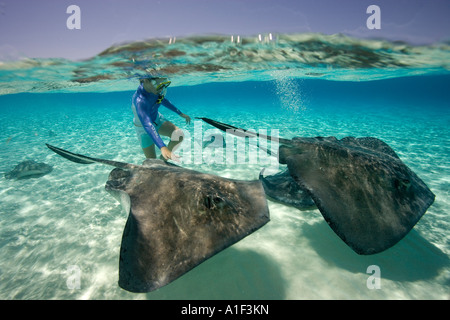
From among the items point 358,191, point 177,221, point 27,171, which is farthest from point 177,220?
point 27,171

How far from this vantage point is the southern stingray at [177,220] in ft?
6.77

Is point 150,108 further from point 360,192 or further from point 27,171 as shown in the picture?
point 360,192

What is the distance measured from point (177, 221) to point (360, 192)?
8.59 feet

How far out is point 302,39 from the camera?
10094mm

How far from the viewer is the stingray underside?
206cm

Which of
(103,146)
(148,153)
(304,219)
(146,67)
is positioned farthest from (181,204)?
(146,67)

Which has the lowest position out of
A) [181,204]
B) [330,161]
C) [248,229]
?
[248,229]

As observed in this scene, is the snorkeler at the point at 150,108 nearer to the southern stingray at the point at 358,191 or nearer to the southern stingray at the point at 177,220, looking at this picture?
the southern stingray at the point at 177,220

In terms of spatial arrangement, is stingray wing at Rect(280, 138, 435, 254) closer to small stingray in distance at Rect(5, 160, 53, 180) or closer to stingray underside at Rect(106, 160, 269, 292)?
stingray underside at Rect(106, 160, 269, 292)

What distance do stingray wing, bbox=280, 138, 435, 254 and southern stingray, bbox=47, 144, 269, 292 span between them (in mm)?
859

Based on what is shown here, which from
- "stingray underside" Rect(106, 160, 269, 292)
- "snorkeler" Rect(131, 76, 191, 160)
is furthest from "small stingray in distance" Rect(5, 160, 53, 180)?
"stingray underside" Rect(106, 160, 269, 292)

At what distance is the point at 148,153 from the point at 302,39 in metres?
9.33

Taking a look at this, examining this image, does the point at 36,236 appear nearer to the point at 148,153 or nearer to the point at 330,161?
the point at 148,153

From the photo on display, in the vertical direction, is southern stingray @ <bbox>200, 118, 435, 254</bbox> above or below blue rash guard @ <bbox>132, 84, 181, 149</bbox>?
below
